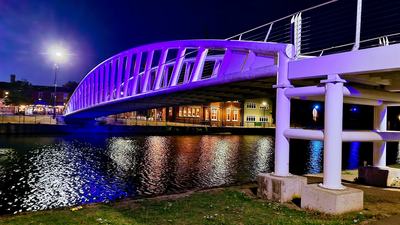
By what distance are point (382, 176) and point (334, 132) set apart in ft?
15.6

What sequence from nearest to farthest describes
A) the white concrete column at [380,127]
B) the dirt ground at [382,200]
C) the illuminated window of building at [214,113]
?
1. the dirt ground at [382,200]
2. the white concrete column at [380,127]
3. the illuminated window of building at [214,113]

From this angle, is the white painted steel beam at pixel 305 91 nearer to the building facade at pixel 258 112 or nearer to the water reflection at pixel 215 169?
the water reflection at pixel 215 169

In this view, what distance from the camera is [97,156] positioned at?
23.8m

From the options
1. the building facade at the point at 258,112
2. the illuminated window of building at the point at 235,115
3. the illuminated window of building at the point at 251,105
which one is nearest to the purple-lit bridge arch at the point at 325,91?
the illuminated window of building at the point at 235,115

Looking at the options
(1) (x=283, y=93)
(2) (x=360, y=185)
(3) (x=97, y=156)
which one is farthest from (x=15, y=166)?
(2) (x=360, y=185)

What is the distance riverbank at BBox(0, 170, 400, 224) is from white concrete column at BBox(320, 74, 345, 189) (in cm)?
93

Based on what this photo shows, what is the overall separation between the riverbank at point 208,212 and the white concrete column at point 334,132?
93cm

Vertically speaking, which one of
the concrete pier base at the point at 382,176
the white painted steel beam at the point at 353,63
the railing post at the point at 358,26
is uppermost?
the railing post at the point at 358,26

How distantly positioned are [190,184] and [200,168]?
4445 mm

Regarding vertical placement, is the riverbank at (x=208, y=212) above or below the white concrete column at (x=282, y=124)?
below

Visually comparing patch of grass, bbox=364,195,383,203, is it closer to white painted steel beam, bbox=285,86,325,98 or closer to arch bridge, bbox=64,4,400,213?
arch bridge, bbox=64,4,400,213

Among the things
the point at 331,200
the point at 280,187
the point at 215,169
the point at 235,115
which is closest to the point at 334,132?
the point at 331,200

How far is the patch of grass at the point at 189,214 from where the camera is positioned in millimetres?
6695

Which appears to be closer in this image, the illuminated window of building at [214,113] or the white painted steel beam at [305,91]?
the white painted steel beam at [305,91]
